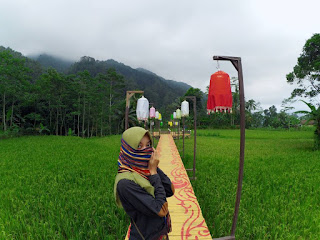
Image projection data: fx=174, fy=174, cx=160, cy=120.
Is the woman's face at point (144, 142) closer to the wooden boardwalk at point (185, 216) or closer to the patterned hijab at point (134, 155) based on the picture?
the patterned hijab at point (134, 155)

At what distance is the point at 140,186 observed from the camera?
1.19 meters

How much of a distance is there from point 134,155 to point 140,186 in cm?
21

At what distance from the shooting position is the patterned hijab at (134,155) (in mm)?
1198

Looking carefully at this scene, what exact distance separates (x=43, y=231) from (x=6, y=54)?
61.9ft

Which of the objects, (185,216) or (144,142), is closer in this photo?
(144,142)

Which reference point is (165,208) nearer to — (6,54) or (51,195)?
(51,195)

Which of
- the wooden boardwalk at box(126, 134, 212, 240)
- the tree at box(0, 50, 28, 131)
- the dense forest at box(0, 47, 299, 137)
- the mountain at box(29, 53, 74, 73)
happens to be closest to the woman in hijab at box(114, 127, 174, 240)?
the wooden boardwalk at box(126, 134, 212, 240)

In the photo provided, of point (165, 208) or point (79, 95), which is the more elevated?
point (79, 95)

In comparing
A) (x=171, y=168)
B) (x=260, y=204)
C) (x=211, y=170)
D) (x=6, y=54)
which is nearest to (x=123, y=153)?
(x=260, y=204)

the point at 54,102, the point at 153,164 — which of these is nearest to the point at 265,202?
the point at 153,164

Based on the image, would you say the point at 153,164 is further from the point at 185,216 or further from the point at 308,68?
the point at 308,68

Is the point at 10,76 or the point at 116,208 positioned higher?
the point at 10,76

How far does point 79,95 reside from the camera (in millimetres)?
20734

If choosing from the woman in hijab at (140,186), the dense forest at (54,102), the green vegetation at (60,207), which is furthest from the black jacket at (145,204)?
the dense forest at (54,102)
